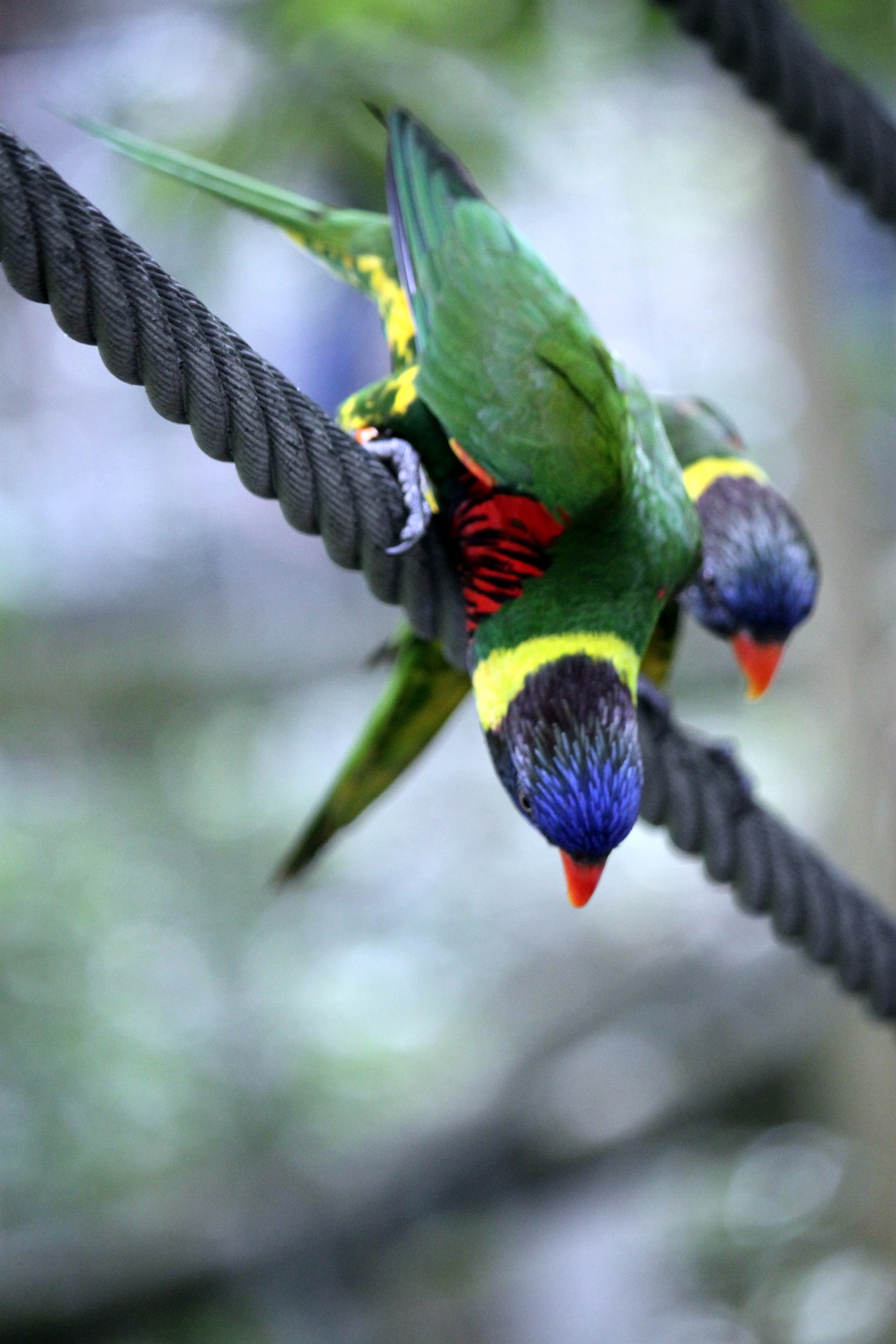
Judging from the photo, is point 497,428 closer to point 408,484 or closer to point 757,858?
point 408,484

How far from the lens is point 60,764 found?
3334mm

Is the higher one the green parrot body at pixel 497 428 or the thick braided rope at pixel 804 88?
the thick braided rope at pixel 804 88

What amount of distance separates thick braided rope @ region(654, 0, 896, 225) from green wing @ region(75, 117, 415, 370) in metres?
0.41

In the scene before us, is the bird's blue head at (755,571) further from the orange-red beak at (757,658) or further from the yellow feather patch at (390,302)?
the yellow feather patch at (390,302)

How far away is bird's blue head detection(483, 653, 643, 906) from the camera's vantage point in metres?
1.07

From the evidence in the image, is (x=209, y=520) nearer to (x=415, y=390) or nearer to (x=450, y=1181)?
(x=450, y=1181)

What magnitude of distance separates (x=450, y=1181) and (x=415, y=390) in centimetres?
216

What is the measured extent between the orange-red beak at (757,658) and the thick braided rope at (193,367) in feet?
2.27

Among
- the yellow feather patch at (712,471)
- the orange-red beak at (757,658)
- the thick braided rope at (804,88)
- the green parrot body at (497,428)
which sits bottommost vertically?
the green parrot body at (497,428)

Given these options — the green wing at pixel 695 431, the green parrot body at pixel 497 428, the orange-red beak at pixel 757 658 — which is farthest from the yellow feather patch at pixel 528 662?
the green wing at pixel 695 431

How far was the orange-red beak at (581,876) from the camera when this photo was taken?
1.10 metres

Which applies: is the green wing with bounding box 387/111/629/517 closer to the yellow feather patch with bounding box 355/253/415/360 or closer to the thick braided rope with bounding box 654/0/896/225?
the yellow feather patch with bounding box 355/253/415/360

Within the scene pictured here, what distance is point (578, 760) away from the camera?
3.49 feet

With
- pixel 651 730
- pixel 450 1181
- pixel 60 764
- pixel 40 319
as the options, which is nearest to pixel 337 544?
pixel 651 730
